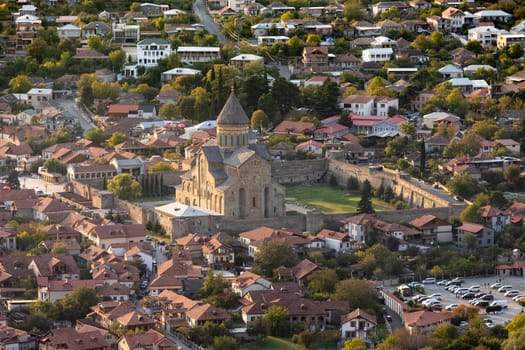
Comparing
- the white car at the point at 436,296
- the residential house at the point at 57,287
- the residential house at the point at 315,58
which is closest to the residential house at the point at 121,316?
the residential house at the point at 57,287

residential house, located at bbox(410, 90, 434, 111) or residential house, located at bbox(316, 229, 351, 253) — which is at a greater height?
residential house, located at bbox(410, 90, 434, 111)

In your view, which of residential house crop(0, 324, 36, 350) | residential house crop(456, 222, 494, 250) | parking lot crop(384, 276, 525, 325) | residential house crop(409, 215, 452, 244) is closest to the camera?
residential house crop(0, 324, 36, 350)

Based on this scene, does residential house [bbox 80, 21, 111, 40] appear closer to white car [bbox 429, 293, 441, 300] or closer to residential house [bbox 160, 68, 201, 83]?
residential house [bbox 160, 68, 201, 83]

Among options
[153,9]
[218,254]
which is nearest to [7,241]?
[218,254]

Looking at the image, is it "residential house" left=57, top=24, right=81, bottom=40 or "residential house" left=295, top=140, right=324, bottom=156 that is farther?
"residential house" left=57, top=24, right=81, bottom=40

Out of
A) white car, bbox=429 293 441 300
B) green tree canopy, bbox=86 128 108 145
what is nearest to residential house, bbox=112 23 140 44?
green tree canopy, bbox=86 128 108 145
